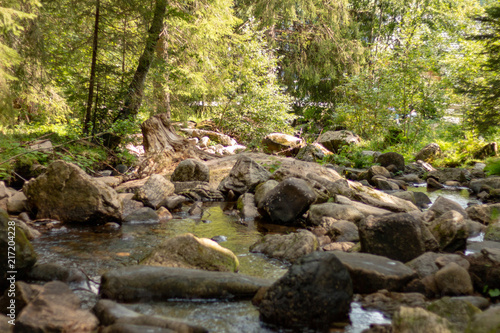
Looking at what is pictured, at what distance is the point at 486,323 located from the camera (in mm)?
2148

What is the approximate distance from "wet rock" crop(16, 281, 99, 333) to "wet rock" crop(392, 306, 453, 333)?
1998 millimetres

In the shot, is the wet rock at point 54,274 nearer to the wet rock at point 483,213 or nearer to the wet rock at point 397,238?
the wet rock at point 397,238

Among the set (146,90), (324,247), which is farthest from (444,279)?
(146,90)

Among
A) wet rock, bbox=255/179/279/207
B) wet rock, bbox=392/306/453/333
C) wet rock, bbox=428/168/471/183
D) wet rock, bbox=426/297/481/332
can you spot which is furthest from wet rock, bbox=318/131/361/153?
wet rock, bbox=392/306/453/333

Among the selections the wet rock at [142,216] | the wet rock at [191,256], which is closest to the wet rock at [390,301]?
the wet rock at [191,256]

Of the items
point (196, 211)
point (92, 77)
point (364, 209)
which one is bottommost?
point (196, 211)

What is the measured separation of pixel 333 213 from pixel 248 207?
159 centimetres

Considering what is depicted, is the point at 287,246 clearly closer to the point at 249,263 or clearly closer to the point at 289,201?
the point at 249,263

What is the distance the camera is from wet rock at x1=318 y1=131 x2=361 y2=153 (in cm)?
1623

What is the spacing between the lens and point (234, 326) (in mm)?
2738

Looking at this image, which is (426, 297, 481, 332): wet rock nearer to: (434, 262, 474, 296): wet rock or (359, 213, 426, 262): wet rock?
(434, 262, 474, 296): wet rock

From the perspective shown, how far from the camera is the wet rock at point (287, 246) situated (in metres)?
4.30

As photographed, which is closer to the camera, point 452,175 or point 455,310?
point 455,310

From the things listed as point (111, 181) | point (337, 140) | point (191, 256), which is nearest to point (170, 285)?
point (191, 256)
